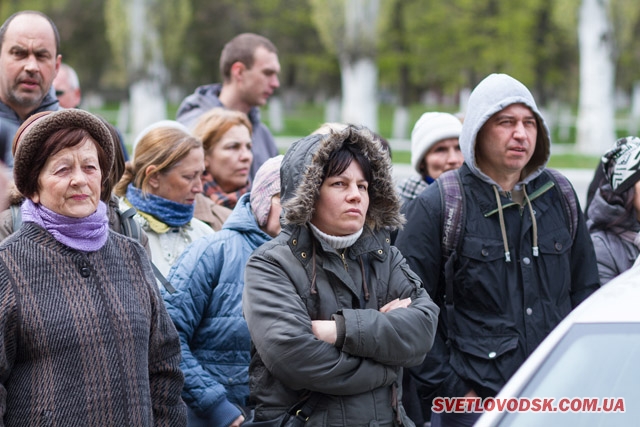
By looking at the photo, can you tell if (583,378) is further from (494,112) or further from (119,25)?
(119,25)

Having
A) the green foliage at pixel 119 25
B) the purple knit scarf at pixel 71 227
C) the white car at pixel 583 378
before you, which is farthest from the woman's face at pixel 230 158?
the green foliage at pixel 119 25

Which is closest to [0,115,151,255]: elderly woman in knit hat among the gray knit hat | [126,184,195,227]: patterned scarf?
the gray knit hat

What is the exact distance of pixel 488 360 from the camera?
3682 millimetres

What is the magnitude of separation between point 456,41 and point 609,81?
34.1 feet

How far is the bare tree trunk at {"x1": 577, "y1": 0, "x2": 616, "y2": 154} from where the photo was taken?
2305 centimetres

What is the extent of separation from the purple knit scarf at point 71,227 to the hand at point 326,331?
0.73m

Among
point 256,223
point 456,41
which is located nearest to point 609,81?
point 456,41

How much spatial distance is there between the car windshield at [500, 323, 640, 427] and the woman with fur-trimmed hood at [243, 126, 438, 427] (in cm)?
56

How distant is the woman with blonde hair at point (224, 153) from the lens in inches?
216

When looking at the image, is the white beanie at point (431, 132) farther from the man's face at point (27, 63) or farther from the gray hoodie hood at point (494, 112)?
the man's face at point (27, 63)

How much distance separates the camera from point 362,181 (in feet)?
10.4

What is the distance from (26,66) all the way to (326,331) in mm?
2566

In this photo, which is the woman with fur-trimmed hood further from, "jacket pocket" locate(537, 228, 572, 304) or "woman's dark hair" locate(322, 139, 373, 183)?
"jacket pocket" locate(537, 228, 572, 304)

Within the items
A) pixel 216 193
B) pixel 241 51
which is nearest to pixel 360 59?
pixel 241 51
